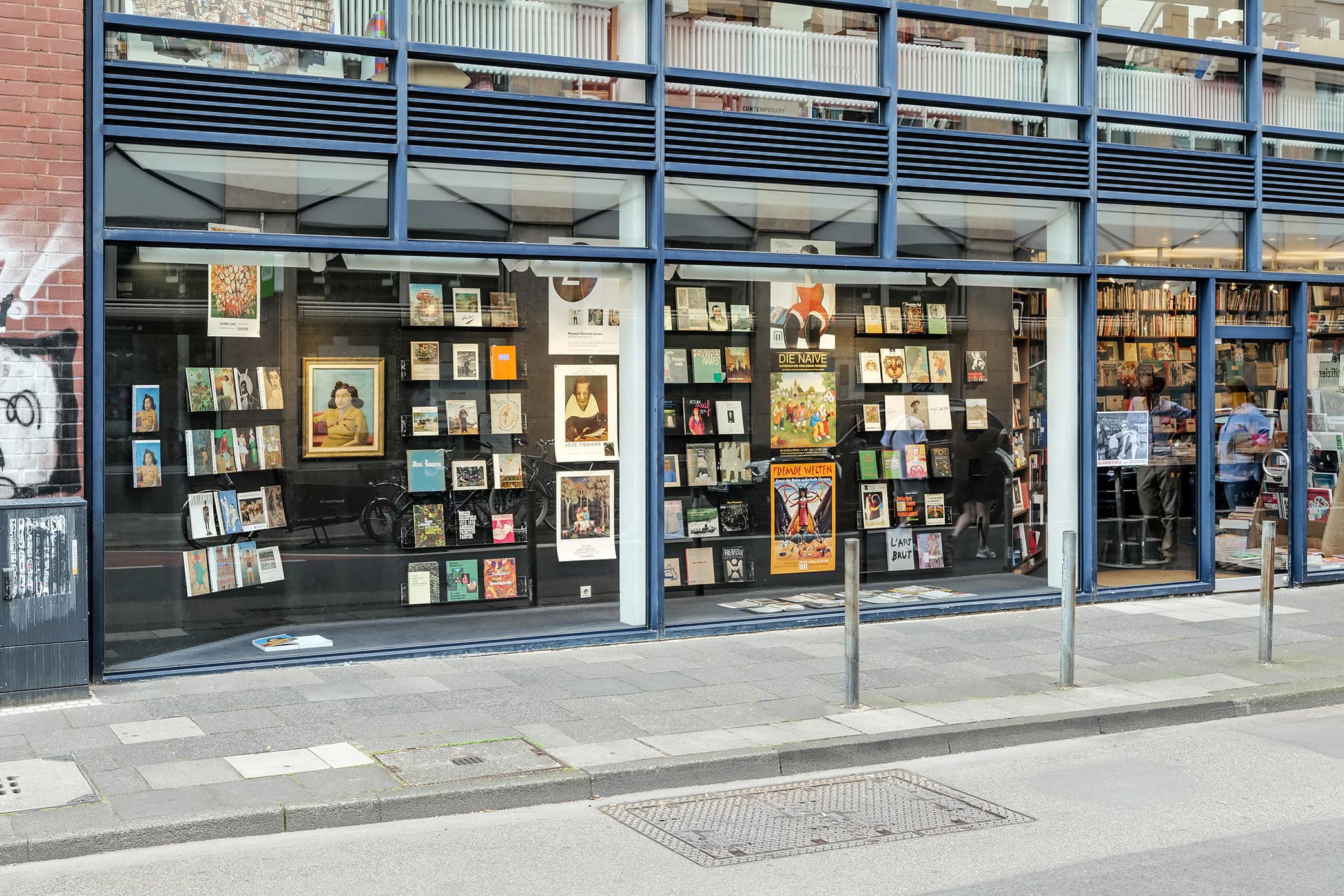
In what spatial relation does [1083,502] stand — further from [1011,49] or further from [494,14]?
[494,14]

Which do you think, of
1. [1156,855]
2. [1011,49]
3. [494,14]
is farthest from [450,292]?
[1156,855]

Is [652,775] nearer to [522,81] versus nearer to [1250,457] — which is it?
[522,81]

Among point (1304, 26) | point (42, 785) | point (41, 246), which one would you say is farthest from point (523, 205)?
point (1304, 26)

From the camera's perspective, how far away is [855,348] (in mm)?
12102

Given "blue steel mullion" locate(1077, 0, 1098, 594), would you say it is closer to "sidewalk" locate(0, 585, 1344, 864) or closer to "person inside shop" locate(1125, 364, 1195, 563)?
"person inside shop" locate(1125, 364, 1195, 563)

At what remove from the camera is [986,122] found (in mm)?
11992

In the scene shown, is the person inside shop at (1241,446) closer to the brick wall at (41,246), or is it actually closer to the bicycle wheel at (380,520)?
the bicycle wheel at (380,520)

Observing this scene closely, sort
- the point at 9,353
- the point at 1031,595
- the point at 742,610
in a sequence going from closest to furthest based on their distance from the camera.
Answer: the point at 9,353 → the point at 742,610 → the point at 1031,595

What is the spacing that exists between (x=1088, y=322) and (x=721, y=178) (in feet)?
13.0

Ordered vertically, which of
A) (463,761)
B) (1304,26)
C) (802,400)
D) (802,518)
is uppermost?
(1304,26)

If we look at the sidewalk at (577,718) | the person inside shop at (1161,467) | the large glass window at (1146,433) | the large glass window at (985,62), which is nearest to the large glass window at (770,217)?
the large glass window at (985,62)

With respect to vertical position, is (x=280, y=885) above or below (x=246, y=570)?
below

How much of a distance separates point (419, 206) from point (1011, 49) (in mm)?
5637

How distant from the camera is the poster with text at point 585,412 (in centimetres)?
1091
